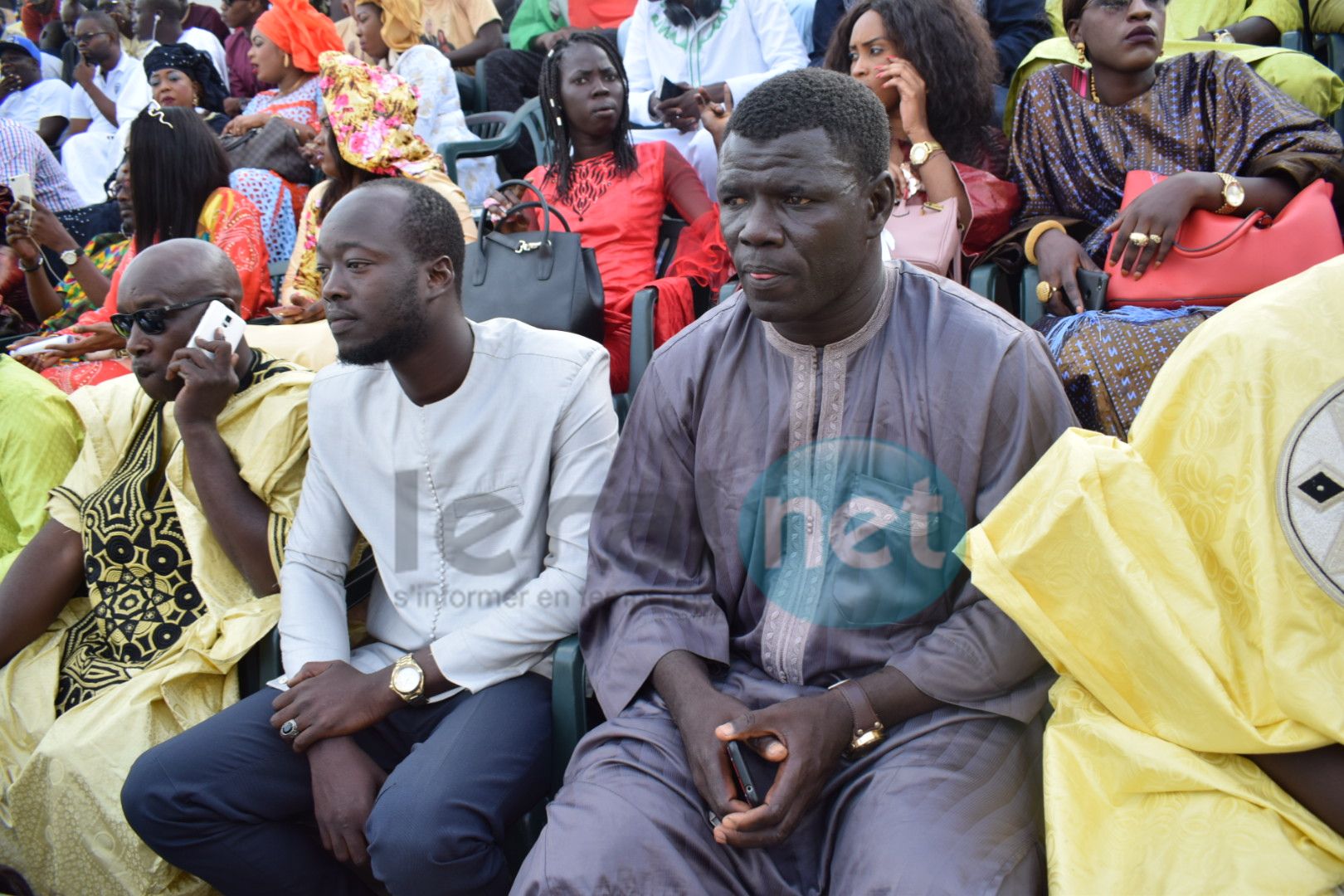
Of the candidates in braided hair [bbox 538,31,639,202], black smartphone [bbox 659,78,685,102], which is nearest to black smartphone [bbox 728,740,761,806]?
braided hair [bbox 538,31,639,202]

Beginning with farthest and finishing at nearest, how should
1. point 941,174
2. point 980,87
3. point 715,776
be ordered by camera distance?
point 980,87, point 941,174, point 715,776

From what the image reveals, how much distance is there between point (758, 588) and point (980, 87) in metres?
2.48

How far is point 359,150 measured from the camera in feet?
14.5

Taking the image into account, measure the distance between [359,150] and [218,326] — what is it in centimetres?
186

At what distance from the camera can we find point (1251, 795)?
1521 millimetres

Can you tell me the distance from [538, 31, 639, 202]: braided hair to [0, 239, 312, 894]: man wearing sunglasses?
1.74 meters

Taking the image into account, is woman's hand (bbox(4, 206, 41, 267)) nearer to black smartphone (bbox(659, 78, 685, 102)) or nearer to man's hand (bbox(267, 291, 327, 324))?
man's hand (bbox(267, 291, 327, 324))

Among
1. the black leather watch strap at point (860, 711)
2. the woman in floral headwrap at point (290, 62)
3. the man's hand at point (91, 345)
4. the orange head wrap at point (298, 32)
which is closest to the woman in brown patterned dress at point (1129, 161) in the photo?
the black leather watch strap at point (860, 711)

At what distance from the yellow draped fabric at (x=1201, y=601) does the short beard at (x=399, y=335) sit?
1.42 meters

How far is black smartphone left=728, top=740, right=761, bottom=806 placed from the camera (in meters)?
1.78

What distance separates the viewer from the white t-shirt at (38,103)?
340 inches

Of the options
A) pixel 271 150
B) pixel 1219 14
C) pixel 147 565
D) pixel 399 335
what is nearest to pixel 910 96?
pixel 1219 14

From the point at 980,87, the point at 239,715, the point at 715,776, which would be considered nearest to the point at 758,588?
the point at 715,776

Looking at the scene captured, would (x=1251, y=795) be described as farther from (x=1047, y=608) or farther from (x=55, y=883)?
(x=55, y=883)
